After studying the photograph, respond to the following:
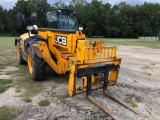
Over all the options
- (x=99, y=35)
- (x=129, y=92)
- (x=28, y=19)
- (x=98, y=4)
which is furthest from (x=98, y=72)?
(x=98, y=4)

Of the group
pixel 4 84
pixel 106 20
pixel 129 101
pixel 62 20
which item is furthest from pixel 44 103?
A: pixel 106 20

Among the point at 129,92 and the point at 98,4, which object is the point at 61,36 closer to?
the point at 129,92

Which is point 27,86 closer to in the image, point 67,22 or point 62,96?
point 62,96

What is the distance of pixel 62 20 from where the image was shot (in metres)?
7.66

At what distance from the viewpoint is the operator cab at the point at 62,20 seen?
7.60 metres

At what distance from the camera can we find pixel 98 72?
5445mm

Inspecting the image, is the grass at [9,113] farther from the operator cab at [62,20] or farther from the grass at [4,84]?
the operator cab at [62,20]

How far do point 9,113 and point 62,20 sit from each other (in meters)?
3.90

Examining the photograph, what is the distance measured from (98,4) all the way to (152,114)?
55.0 meters

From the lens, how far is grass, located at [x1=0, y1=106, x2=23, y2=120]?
4.52 metres

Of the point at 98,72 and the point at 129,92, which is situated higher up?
the point at 98,72

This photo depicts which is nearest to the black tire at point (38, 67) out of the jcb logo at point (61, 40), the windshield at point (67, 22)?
the jcb logo at point (61, 40)

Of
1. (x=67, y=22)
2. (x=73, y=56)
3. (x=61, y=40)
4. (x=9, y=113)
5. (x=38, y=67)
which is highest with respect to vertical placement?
(x=67, y=22)

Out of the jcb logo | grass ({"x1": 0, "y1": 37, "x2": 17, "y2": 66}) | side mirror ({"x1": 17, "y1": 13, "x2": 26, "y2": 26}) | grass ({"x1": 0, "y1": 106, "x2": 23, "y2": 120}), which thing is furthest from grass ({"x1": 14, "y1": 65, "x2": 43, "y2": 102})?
grass ({"x1": 0, "y1": 37, "x2": 17, "y2": 66})
